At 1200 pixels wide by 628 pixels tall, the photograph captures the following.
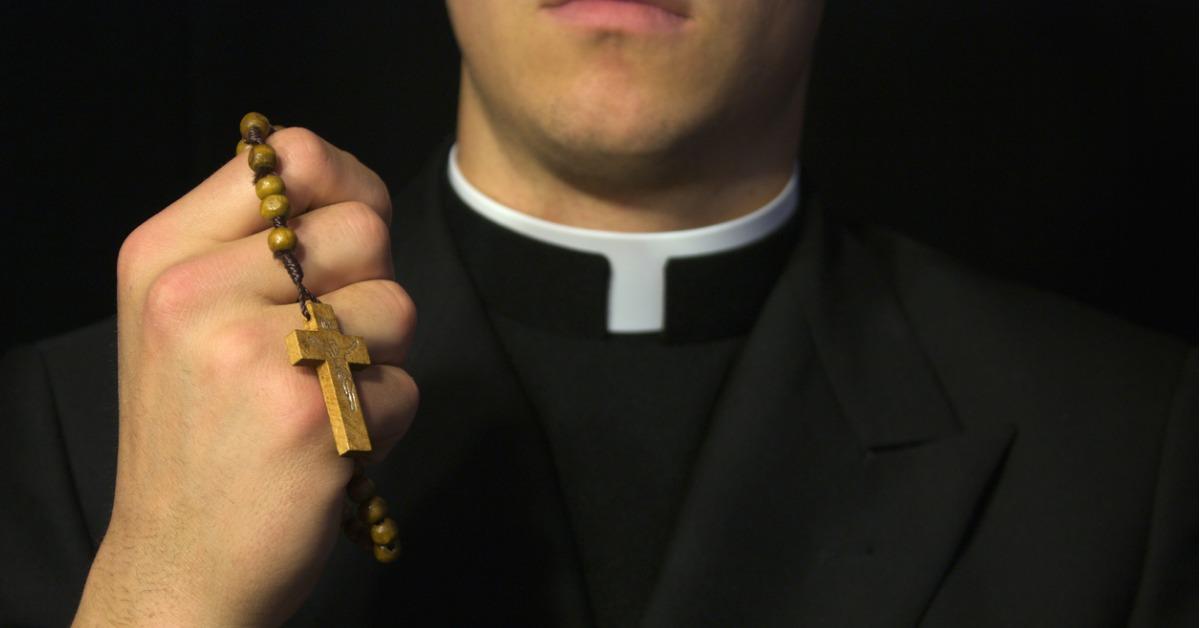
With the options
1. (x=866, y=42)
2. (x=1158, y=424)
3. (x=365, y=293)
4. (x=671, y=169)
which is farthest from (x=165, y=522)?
(x=866, y=42)

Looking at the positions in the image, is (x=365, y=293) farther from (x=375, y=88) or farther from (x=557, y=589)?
(x=375, y=88)

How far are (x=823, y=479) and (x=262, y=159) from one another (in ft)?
2.12

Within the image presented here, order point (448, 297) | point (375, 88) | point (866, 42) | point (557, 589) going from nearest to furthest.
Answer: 1. point (557, 589)
2. point (448, 297)
3. point (375, 88)
4. point (866, 42)

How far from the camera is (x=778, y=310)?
152cm

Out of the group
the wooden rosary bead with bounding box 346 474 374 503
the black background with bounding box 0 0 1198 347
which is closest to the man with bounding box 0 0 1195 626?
the wooden rosary bead with bounding box 346 474 374 503

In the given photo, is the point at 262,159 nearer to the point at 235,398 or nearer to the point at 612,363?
the point at 235,398

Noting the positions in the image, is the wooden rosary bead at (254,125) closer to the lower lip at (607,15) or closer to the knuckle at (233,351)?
the knuckle at (233,351)

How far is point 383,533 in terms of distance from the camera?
112 centimetres

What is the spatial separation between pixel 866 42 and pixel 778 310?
653 millimetres

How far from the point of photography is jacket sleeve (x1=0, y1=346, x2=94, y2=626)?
1336mm

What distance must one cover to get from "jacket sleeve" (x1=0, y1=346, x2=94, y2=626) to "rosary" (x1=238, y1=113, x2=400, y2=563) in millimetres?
348

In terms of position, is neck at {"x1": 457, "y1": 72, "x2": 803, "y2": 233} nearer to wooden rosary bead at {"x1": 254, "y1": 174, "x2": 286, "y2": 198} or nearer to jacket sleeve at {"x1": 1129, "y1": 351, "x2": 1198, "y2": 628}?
wooden rosary bead at {"x1": 254, "y1": 174, "x2": 286, "y2": 198}

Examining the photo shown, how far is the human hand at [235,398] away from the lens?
1.07 meters

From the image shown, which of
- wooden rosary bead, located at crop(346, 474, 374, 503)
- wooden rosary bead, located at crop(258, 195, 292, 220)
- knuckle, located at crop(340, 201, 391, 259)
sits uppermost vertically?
wooden rosary bead, located at crop(258, 195, 292, 220)
